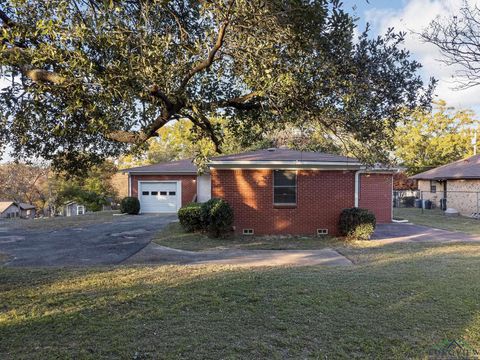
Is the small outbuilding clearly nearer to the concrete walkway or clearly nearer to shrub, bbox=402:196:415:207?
the concrete walkway

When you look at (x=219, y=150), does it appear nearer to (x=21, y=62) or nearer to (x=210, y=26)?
(x=210, y=26)

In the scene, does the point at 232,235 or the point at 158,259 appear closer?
the point at 158,259

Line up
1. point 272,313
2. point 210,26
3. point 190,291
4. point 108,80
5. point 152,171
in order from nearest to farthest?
1. point 108,80
2. point 272,313
3. point 210,26
4. point 190,291
5. point 152,171

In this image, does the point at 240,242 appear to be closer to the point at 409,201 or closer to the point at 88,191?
the point at 88,191

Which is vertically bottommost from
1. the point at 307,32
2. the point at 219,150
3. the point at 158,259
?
the point at 158,259

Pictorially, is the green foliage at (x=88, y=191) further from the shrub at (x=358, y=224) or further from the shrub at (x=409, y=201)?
the shrub at (x=409, y=201)

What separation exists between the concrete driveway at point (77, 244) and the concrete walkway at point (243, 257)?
2.30ft

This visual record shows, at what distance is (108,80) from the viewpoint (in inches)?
166

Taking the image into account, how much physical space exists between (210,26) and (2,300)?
5137 mm

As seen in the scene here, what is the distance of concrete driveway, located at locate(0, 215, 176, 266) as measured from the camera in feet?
30.9

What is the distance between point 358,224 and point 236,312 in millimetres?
8801

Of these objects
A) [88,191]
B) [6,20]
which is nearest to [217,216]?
[6,20]

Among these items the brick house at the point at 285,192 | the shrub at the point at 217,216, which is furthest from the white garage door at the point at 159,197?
the shrub at the point at 217,216

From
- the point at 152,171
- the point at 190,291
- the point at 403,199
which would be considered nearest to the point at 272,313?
the point at 190,291
